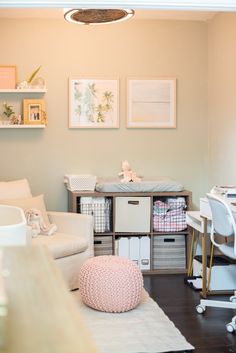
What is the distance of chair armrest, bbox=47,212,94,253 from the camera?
4.01m

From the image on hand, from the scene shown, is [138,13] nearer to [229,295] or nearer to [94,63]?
[94,63]

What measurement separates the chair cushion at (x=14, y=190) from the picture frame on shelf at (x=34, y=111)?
2.26 feet

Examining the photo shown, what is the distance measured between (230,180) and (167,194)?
1.97ft

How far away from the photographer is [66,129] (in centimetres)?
486

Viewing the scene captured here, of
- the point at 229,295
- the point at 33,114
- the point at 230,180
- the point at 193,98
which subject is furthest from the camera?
the point at 193,98

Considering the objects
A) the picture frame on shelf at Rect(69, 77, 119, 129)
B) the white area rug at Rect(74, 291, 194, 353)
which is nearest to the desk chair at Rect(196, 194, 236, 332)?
the white area rug at Rect(74, 291, 194, 353)

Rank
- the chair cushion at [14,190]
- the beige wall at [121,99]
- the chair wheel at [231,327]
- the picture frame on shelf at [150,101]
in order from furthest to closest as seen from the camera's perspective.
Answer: the picture frame on shelf at [150,101], the beige wall at [121,99], the chair cushion at [14,190], the chair wheel at [231,327]

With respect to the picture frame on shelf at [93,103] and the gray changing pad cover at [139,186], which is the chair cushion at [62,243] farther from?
the picture frame on shelf at [93,103]

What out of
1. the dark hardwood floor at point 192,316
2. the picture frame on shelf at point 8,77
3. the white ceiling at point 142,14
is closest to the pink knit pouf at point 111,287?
the dark hardwood floor at point 192,316

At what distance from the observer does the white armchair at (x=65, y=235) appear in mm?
3706

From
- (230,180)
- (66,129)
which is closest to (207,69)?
(230,180)

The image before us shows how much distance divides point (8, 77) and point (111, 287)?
2.46 m

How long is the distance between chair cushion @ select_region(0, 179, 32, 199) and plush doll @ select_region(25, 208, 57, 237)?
298 millimetres

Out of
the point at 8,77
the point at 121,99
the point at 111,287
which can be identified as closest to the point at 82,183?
the point at 121,99
